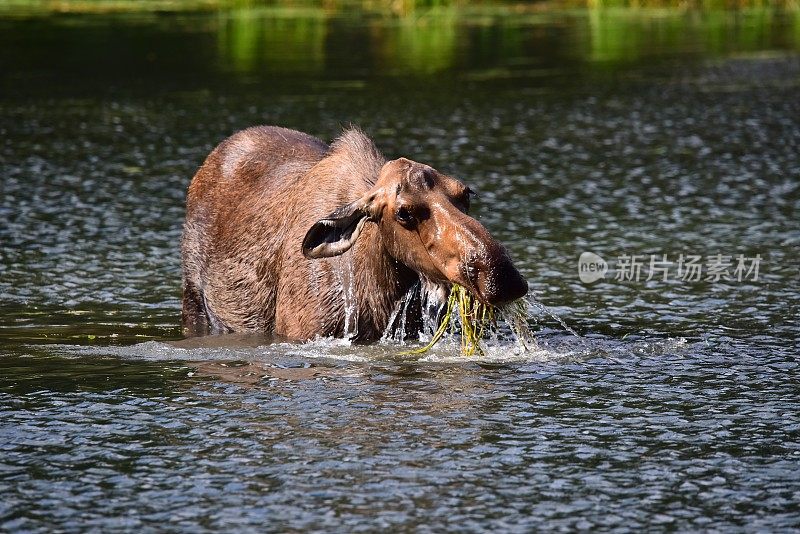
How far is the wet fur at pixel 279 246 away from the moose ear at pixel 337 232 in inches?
6.9

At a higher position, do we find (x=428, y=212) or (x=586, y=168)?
(x=428, y=212)

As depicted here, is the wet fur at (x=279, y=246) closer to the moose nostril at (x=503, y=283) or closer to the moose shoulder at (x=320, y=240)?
the moose shoulder at (x=320, y=240)

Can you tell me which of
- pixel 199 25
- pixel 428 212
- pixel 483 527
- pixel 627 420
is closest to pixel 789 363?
pixel 627 420

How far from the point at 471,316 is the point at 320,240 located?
1.14m

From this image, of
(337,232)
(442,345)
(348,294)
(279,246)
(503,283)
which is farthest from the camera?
(279,246)

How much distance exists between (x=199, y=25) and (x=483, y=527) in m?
34.8

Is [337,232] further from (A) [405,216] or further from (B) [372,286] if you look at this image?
(A) [405,216]

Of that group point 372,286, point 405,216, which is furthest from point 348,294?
point 405,216

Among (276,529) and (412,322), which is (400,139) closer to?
(412,322)

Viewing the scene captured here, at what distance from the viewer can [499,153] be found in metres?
20.9

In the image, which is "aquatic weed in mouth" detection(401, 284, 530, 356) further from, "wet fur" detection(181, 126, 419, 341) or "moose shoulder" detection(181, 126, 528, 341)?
"wet fur" detection(181, 126, 419, 341)

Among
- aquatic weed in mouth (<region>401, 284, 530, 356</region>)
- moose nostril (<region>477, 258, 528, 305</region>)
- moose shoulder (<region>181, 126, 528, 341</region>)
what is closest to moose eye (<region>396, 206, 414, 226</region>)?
moose shoulder (<region>181, 126, 528, 341</region>)

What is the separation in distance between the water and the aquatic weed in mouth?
0.15 m

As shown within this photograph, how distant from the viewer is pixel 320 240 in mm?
10438
